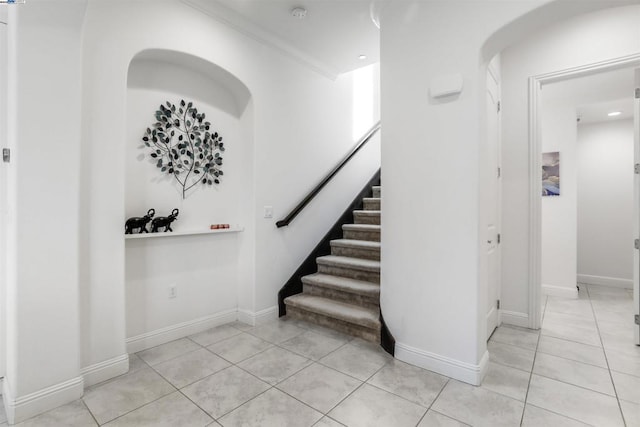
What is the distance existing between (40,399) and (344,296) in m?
2.25

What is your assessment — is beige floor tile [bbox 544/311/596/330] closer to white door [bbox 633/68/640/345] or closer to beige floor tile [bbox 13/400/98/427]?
white door [bbox 633/68/640/345]

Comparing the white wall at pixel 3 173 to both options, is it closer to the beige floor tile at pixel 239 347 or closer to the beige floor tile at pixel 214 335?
the beige floor tile at pixel 214 335

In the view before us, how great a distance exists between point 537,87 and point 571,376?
2500 mm

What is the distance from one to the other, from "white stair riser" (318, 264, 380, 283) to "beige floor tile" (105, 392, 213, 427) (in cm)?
185

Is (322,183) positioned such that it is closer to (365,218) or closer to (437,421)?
(365,218)

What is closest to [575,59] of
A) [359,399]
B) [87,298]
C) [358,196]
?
[358,196]

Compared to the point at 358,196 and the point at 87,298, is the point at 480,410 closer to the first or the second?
the point at 87,298

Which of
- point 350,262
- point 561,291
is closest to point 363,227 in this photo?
point 350,262

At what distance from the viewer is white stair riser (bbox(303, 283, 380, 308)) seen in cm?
282

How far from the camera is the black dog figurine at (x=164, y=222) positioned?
2441mm

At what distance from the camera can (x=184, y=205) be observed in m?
2.71

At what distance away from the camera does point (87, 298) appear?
1970 millimetres

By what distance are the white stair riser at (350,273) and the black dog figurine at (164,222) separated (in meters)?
1.67

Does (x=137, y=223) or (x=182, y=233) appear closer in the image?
(x=137, y=223)
